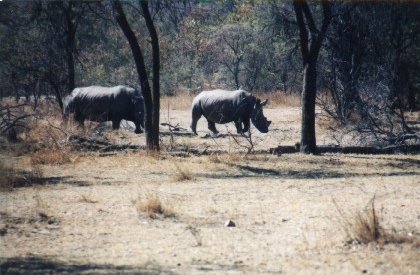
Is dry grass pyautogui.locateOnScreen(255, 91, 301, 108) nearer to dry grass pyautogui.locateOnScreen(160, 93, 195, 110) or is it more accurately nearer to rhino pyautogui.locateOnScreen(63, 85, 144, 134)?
dry grass pyautogui.locateOnScreen(160, 93, 195, 110)

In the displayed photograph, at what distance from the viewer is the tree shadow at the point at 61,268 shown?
581 cm

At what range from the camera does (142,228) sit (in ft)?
25.7

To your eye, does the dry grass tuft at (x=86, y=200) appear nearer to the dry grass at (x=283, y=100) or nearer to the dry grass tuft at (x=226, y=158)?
the dry grass tuft at (x=226, y=158)

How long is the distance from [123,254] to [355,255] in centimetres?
240

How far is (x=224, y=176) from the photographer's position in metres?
11.9

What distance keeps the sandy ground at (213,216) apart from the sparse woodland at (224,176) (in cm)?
3

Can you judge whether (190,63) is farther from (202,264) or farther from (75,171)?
(202,264)

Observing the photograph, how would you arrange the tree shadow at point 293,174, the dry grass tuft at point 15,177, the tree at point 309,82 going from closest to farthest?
1. the dry grass tuft at point 15,177
2. the tree shadow at point 293,174
3. the tree at point 309,82

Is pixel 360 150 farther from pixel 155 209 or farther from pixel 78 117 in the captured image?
pixel 78 117

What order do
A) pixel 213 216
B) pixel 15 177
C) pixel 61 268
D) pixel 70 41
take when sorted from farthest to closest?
pixel 70 41, pixel 15 177, pixel 213 216, pixel 61 268

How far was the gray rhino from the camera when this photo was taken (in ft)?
67.3

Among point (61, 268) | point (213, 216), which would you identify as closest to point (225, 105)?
point (213, 216)

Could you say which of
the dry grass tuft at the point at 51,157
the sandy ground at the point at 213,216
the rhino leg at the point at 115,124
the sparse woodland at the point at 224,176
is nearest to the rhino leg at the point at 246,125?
the sparse woodland at the point at 224,176

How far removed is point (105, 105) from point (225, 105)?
13.1ft
